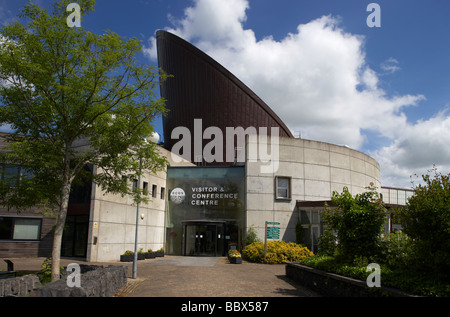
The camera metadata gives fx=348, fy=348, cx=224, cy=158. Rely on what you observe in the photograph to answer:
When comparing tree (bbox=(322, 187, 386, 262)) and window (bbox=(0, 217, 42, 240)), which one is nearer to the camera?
tree (bbox=(322, 187, 386, 262))

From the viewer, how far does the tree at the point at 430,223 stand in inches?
277

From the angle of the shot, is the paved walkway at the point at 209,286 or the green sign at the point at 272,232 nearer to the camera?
the paved walkway at the point at 209,286

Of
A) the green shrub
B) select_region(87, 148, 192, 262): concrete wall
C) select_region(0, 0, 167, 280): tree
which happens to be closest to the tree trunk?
select_region(0, 0, 167, 280): tree

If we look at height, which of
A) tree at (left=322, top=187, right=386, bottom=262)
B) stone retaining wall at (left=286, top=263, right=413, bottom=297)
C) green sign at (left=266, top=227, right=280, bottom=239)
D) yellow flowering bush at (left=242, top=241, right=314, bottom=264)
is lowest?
yellow flowering bush at (left=242, top=241, right=314, bottom=264)

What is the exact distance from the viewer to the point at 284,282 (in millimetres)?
13375

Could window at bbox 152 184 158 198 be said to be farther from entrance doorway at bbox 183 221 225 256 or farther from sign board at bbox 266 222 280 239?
sign board at bbox 266 222 280 239

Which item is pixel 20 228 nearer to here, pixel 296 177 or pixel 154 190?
pixel 154 190

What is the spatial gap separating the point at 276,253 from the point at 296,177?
6.76 m

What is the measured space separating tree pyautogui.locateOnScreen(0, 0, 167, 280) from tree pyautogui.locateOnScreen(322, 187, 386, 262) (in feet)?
21.2

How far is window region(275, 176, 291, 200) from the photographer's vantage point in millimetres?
25761

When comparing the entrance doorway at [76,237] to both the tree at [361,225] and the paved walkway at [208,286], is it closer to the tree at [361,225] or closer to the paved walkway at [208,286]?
the paved walkway at [208,286]

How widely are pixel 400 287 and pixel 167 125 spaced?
132 feet

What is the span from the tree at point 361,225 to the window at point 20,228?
19051 millimetres

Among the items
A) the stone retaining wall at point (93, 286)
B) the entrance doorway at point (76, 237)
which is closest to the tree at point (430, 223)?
the stone retaining wall at point (93, 286)
